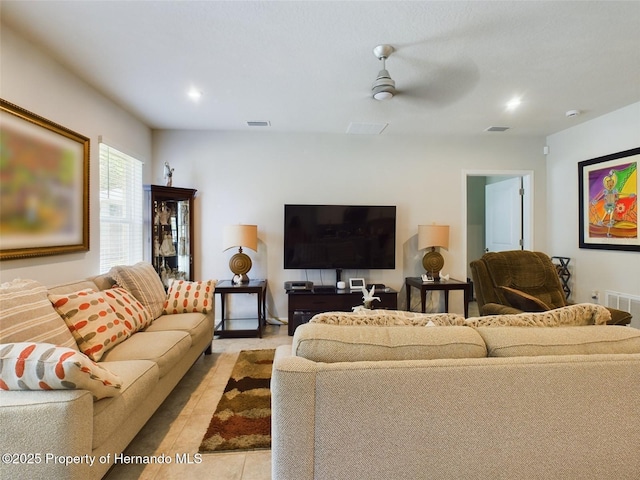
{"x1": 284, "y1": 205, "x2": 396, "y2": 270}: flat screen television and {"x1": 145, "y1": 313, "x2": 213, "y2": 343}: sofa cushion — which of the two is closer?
{"x1": 145, "y1": 313, "x2": 213, "y2": 343}: sofa cushion

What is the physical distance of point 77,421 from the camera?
1.19 m

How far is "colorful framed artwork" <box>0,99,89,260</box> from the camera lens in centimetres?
194

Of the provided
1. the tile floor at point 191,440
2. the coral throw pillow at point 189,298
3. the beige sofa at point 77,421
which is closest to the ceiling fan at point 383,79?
the coral throw pillow at point 189,298

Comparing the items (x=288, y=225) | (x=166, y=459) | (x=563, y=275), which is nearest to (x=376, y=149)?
(x=288, y=225)

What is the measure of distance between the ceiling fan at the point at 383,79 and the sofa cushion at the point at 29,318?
250 centimetres

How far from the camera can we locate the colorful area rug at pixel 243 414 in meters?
1.80

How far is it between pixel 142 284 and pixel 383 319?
213 cm

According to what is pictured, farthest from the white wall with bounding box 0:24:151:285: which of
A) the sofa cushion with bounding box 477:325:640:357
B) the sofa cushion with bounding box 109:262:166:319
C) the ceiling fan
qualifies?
the sofa cushion with bounding box 477:325:640:357

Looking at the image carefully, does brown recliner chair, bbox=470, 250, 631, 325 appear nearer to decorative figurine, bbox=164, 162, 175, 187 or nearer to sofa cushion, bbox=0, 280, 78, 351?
sofa cushion, bbox=0, 280, 78, 351

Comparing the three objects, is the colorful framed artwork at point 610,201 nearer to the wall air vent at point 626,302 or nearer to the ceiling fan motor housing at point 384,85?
the wall air vent at point 626,302

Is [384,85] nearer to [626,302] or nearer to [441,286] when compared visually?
[441,286]

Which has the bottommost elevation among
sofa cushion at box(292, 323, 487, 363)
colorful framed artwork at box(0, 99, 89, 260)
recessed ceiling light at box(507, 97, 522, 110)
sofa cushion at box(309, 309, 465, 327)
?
sofa cushion at box(292, 323, 487, 363)

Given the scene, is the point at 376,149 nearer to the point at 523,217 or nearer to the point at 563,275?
the point at 523,217

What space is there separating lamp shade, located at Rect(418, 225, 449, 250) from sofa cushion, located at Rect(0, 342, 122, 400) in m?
3.54
